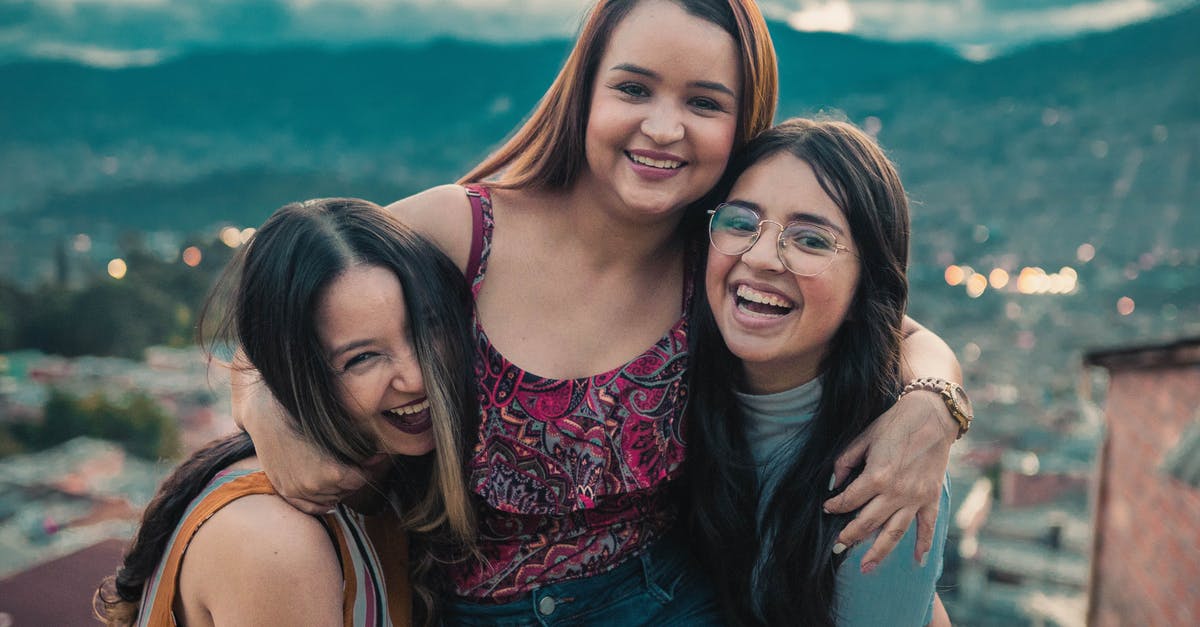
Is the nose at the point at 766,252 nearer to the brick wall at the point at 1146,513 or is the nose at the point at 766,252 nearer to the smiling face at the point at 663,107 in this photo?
the smiling face at the point at 663,107

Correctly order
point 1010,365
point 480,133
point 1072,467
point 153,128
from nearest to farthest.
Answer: point 1072,467, point 1010,365, point 480,133, point 153,128

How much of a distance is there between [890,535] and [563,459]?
0.73 metres

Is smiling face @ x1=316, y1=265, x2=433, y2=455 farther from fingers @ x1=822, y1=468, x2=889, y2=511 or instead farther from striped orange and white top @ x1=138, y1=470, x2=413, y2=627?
fingers @ x1=822, y1=468, x2=889, y2=511

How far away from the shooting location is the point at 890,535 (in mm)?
1852

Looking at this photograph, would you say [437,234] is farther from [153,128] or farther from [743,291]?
[153,128]

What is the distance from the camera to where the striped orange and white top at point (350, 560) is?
67.6 inches

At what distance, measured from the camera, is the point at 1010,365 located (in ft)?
101

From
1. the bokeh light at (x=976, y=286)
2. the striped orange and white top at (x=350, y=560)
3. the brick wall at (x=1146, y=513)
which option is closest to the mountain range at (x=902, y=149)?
the bokeh light at (x=976, y=286)

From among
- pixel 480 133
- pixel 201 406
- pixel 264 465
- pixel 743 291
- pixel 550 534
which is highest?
pixel 480 133

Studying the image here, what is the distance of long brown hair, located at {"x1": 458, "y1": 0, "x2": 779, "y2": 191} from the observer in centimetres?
193

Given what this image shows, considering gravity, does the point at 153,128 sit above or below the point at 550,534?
above

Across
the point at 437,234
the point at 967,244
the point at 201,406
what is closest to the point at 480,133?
the point at 201,406

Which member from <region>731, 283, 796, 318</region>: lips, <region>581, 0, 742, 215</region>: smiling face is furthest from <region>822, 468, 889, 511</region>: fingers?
<region>581, 0, 742, 215</region>: smiling face

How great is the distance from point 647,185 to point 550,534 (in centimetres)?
84
